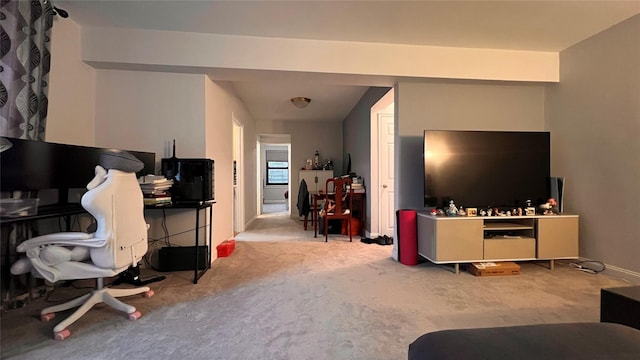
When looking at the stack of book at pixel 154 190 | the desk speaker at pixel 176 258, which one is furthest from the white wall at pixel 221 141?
the stack of book at pixel 154 190

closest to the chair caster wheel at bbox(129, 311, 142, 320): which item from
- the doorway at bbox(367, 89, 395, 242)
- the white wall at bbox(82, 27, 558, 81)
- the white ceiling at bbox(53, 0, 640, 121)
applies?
the white wall at bbox(82, 27, 558, 81)

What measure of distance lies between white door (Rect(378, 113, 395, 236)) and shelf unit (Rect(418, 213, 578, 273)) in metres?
1.53

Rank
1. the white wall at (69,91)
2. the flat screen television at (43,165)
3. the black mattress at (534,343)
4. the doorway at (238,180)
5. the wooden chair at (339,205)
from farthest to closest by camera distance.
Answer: the doorway at (238,180), the wooden chair at (339,205), the white wall at (69,91), the flat screen television at (43,165), the black mattress at (534,343)

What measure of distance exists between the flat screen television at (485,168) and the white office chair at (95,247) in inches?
103

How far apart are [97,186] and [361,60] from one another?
2586 mm

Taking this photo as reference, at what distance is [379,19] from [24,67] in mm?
2732

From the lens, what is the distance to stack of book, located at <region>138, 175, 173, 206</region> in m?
2.59

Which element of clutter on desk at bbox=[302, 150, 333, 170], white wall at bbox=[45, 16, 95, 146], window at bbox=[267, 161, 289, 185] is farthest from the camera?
window at bbox=[267, 161, 289, 185]

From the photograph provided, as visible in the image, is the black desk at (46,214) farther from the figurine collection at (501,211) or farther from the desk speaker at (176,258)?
the figurine collection at (501,211)

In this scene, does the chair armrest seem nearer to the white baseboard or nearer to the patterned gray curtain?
the patterned gray curtain

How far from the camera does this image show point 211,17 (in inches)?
101

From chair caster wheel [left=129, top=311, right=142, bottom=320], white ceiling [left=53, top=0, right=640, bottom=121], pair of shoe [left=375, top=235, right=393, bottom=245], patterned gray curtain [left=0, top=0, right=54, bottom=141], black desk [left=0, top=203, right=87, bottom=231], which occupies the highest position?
white ceiling [left=53, top=0, right=640, bottom=121]

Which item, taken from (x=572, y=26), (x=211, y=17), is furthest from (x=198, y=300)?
(x=572, y=26)

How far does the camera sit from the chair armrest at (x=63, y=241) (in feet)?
5.46
